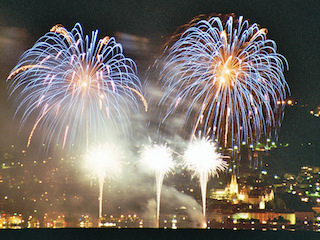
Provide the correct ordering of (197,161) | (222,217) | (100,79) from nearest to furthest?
(100,79) < (197,161) < (222,217)

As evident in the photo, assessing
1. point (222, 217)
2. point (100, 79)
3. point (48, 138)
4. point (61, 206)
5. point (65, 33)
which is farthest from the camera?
point (48, 138)

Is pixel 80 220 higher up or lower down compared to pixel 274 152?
lower down

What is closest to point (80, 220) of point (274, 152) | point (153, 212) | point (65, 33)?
point (153, 212)

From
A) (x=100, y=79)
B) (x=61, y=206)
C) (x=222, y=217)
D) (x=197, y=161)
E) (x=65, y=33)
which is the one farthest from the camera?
(x=61, y=206)

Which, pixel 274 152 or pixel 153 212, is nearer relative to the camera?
pixel 153 212

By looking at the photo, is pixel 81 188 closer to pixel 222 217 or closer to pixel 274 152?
pixel 222 217

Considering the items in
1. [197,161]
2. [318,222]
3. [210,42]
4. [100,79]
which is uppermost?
[210,42]

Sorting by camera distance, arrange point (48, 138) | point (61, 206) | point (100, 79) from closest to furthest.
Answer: point (100, 79) < point (61, 206) < point (48, 138)

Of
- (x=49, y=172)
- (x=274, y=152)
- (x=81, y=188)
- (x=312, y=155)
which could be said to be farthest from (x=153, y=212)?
(x=312, y=155)

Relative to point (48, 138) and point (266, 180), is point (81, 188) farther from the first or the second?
point (266, 180)
